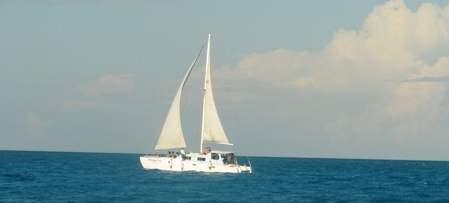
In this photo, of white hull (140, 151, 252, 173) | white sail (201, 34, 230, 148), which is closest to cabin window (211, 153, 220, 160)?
white hull (140, 151, 252, 173)

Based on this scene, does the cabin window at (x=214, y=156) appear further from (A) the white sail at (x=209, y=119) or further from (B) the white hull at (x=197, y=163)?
(A) the white sail at (x=209, y=119)

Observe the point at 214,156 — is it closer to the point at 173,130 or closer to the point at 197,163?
the point at 197,163

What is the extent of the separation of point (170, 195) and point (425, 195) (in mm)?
28967

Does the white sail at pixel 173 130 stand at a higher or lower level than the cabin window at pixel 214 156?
higher

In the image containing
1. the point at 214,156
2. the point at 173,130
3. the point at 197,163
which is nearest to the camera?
the point at 197,163

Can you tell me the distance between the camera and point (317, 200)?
2667 inches

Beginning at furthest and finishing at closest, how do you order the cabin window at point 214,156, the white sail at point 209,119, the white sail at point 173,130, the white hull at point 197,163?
1. the white sail at point 209,119
2. the white sail at point 173,130
3. the cabin window at point 214,156
4. the white hull at point 197,163

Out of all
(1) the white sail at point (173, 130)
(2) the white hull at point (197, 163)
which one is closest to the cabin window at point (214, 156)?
(2) the white hull at point (197, 163)

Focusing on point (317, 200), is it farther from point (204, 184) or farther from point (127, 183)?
point (127, 183)

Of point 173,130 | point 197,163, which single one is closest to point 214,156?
point 197,163

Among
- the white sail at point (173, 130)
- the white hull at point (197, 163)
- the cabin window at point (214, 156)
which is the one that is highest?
the white sail at point (173, 130)

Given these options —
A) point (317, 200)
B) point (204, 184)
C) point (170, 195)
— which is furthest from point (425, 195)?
point (170, 195)

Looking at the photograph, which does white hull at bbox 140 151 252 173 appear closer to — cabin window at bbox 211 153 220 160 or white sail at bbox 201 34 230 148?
cabin window at bbox 211 153 220 160

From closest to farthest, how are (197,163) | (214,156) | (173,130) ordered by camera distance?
(197,163), (214,156), (173,130)
